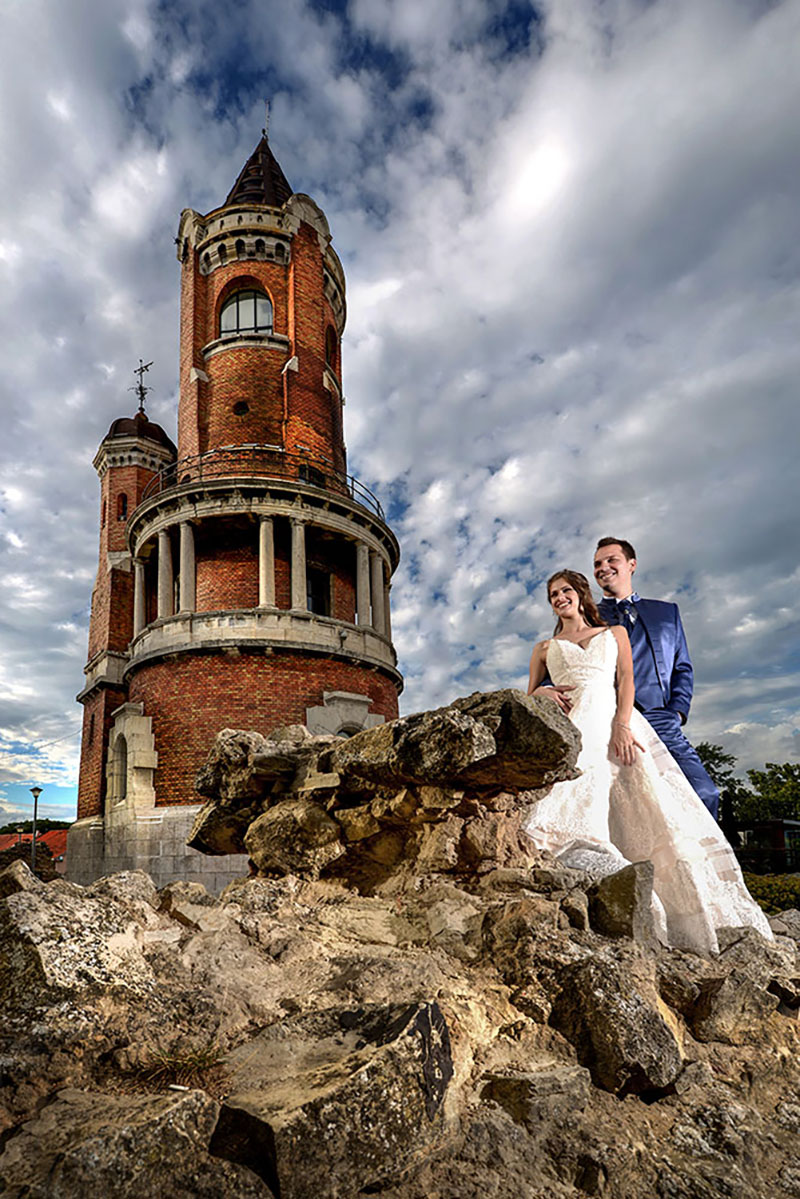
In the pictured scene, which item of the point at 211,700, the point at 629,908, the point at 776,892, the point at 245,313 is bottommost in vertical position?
the point at 776,892

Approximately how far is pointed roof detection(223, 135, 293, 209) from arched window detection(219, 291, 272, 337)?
2.90m

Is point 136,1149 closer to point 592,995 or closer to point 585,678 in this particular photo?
point 592,995

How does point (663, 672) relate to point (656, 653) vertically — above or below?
below

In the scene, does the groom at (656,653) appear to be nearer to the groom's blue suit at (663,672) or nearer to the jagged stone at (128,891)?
the groom's blue suit at (663,672)

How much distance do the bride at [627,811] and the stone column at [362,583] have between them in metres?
15.3

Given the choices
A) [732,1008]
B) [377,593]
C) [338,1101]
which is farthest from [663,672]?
[377,593]

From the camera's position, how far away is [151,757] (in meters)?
17.1

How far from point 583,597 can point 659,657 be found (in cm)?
70

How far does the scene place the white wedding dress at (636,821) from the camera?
4.52m

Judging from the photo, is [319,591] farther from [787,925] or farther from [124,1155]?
[124,1155]

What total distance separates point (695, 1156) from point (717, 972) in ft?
4.00

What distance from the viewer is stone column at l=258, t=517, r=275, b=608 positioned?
18.3 m

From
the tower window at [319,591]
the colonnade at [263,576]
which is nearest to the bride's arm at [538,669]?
the colonnade at [263,576]

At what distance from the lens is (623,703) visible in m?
4.80
